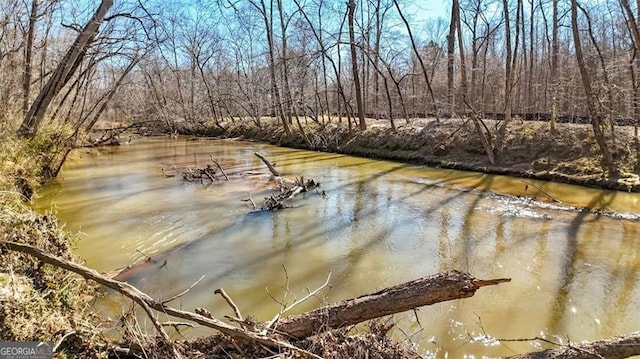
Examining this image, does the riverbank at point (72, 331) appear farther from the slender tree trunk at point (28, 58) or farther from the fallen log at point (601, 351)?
the slender tree trunk at point (28, 58)

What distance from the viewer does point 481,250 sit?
706 cm

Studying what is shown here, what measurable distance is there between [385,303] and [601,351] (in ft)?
4.97

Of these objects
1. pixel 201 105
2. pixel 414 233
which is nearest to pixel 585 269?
pixel 414 233

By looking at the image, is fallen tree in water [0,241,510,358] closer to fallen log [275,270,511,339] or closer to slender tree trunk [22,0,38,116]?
fallen log [275,270,511,339]

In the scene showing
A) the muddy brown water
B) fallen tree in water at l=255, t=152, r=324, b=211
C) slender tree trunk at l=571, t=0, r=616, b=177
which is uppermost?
slender tree trunk at l=571, t=0, r=616, b=177

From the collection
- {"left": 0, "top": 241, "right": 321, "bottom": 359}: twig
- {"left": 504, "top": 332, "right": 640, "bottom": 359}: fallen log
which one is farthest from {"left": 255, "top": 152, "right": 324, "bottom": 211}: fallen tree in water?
{"left": 504, "top": 332, "right": 640, "bottom": 359}: fallen log

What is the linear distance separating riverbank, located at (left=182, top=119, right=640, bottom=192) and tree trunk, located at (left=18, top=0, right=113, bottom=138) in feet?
43.0

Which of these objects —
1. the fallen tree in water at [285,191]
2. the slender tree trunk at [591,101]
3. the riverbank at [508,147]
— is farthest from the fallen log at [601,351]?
the slender tree trunk at [591,101]

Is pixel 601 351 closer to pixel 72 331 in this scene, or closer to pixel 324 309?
pixel 324 309

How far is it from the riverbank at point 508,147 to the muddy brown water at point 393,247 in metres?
1.09

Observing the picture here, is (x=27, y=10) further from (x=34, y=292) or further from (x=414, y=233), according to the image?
(x=414, y=233)

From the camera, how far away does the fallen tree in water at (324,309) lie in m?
2.91

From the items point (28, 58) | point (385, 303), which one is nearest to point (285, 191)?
point (385, 303)

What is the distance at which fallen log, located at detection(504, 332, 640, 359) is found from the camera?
2.76 m
